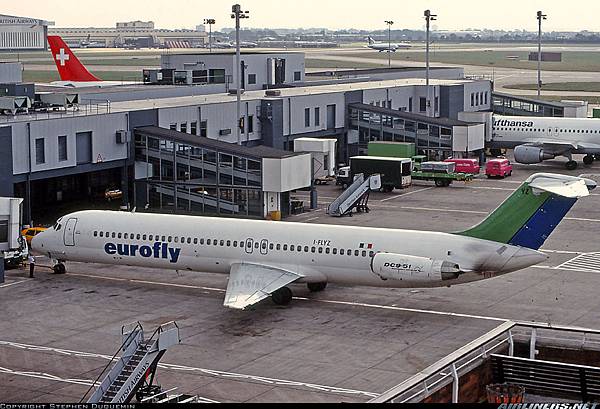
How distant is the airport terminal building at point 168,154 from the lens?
6544 centimetres

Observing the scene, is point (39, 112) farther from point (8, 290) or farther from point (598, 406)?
point (598, 406)

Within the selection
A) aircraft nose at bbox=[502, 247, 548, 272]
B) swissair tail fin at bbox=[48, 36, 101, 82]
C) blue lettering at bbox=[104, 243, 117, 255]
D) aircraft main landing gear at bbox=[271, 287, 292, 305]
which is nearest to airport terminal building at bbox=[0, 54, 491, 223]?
blue lettering at bbox=[104, 243, 117, 255]

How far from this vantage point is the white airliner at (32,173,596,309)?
4450 cm

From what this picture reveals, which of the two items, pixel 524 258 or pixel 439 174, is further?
pixel 439 174

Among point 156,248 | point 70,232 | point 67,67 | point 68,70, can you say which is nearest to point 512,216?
point 156,248

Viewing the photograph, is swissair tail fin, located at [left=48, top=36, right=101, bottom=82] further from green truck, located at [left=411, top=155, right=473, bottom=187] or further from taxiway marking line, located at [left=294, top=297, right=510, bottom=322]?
taxiway marking line, located at [left=294, top=297, right=510, bottom=322]

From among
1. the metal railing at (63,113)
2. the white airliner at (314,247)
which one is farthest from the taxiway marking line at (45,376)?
the metal railing at (63,113)

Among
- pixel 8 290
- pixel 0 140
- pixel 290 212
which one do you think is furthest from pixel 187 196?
pixel 8 290

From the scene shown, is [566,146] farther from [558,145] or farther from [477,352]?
[477,352]

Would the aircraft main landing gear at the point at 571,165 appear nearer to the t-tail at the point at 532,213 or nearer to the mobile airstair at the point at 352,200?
the mobile airstair at the point at 352,200

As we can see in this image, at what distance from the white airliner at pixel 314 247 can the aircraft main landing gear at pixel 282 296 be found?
5cm

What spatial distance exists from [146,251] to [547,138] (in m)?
60.0

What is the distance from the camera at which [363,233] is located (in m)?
47.2

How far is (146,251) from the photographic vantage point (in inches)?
1999
